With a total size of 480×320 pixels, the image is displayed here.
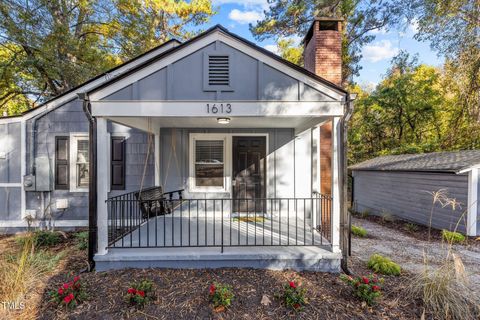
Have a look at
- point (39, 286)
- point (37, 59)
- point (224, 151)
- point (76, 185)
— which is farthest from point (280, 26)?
point (39, 286)

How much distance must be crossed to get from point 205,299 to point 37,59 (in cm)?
1100

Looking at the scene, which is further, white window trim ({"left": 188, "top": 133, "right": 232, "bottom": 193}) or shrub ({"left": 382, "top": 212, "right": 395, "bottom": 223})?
shrub ({"left": 382, "top": 212, "right": 395, "bottom": 223})

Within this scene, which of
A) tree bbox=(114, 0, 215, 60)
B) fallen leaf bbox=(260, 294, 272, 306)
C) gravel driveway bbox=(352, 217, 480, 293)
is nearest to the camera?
fallen leaf bbox=(260, 294, 272, 306)

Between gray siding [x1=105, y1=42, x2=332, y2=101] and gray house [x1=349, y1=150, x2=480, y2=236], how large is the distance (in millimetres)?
3713

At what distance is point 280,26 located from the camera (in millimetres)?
12891

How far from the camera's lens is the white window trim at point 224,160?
6.09 meters

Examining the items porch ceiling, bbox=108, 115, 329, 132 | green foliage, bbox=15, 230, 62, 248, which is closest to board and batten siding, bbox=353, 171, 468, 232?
porch ceiling, bbox=108, 115, 329, 132

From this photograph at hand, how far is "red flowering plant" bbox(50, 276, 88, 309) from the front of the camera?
2.89 m

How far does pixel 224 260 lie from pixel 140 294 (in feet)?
4.38

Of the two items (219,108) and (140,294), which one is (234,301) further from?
(219,108)

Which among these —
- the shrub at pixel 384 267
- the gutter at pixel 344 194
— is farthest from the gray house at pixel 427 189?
the gutter at pixel 344 194

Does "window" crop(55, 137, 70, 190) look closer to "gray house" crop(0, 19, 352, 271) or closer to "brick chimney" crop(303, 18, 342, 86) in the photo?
"gray house" crop(0, 19, 352, 271)

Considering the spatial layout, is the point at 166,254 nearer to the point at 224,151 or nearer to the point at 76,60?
the point at 224,151

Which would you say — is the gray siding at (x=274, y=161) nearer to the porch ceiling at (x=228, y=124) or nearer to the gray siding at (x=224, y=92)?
the porch ceiling at (x=228, y=124)
